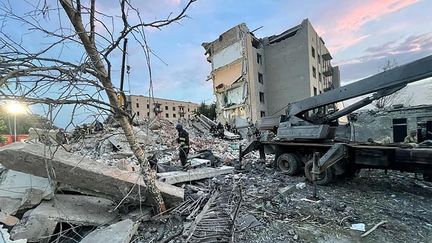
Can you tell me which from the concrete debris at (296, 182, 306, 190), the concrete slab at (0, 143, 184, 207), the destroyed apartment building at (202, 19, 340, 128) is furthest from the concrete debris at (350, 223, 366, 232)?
the destroyed apartment building at (202, 19, 340, 128)

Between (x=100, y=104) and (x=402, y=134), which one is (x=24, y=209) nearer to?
(x=100, y=104)

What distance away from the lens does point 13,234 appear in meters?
3.46

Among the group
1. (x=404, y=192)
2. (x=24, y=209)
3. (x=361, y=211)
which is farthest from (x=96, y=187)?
(x=404, y=192)

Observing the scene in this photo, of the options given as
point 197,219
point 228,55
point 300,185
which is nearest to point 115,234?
point 197,219

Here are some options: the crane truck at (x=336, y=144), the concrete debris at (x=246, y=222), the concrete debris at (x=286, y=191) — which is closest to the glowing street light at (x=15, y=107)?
the concrete debris at (x=246, y=222)

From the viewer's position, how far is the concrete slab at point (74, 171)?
364 centimetres

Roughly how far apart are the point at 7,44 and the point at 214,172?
5280 millimetres

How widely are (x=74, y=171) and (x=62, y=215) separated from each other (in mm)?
663

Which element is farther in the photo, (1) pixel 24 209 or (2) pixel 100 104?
(1) pixel 24 209

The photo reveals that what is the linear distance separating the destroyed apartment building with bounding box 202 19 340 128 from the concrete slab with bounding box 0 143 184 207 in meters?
21.3

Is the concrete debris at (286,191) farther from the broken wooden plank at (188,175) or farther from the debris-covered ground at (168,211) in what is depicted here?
the broken wooden plank at (188,175)

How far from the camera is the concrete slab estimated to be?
3643mm

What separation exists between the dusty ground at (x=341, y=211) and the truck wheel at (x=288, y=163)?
1.71ft

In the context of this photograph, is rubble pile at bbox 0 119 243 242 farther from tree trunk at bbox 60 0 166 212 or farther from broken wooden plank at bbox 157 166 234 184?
broken wooden plank at bbox 157 166 234 184
